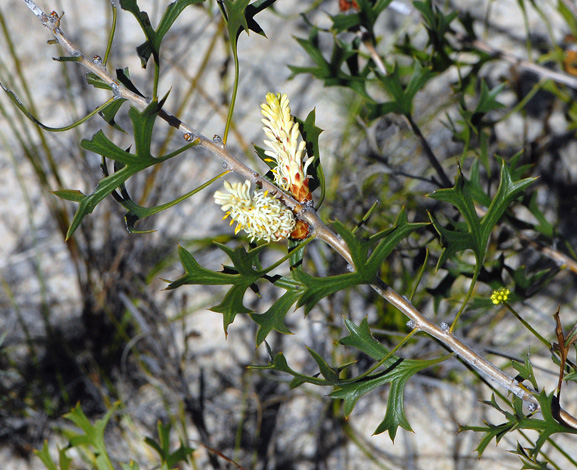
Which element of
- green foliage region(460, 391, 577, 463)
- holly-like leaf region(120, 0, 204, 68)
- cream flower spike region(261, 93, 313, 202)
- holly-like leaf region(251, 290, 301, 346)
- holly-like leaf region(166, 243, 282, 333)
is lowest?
green foliage region(460, 391, 577, 463)

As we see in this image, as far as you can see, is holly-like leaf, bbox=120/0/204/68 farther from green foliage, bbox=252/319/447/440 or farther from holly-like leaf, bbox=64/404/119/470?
holly-like leaf, bbox=64/404/119/470

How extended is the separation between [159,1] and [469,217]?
4.35 ft

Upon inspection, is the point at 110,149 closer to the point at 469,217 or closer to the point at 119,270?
the point at 469,217

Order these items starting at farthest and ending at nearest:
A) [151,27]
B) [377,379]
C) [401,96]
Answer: [401,96], [377,379], [151,27]

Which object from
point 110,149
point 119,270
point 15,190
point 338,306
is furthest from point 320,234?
point 15,190

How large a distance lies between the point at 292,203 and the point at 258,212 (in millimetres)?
37

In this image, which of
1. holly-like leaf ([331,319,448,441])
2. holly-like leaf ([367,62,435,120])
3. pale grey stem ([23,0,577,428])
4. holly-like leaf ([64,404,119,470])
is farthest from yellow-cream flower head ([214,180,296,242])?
holly-like leaf ([64,404,119,470])

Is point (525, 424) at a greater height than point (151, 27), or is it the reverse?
point (151, 27)

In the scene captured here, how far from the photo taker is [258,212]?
0.50 m

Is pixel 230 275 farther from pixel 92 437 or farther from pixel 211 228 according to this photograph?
pixel 211 228

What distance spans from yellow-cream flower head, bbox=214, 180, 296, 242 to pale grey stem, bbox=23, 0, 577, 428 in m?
0.01

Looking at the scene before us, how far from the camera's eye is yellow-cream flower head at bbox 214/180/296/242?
50 cm

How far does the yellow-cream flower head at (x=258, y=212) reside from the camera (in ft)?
1.65

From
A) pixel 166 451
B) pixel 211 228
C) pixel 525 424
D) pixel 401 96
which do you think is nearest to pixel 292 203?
pixel 525 424
